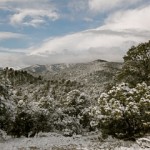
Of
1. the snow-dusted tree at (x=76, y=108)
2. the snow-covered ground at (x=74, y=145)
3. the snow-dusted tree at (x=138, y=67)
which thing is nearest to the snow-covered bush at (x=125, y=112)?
the snow-covered ground at (x=74, y=145)

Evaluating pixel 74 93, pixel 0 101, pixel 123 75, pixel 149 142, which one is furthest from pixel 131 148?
pixel 74 93

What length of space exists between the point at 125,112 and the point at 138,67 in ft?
42.2

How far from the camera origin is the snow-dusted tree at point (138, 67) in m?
46.5

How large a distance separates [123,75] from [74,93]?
1827cm

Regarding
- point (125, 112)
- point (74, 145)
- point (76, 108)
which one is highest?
point (125, 112)

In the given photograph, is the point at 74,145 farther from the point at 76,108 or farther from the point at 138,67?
the point at 76,108

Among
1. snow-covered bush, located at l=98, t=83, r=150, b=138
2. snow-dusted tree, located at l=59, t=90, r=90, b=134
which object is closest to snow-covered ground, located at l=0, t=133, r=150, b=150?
snow-covered bush, located at l=98, t=83, r=150, b=138

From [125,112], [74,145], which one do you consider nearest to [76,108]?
[125,112]

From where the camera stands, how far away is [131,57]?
1869 inches

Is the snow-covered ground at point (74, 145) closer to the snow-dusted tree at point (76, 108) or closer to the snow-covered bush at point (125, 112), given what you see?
the snow-covered bush at point (125, 112)

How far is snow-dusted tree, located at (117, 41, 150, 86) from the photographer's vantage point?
46469 millimetres

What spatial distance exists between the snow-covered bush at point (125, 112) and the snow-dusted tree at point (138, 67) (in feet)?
31.0

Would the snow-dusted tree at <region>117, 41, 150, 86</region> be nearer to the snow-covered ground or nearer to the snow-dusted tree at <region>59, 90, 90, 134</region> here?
the snow-covered ground

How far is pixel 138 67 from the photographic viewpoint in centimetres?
4688
